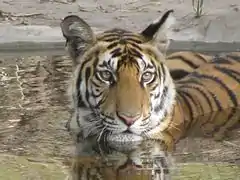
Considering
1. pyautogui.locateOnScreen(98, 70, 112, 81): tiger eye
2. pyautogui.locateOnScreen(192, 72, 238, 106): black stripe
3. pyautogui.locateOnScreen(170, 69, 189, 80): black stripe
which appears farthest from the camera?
pyautogui.locateOnScreen(170, 69, 189, 80): black stripe

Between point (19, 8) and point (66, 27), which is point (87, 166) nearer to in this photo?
point (66, 27)

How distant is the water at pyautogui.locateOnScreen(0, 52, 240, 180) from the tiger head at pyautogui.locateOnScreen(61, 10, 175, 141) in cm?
14

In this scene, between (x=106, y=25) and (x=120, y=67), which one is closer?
(x=120, y=67)

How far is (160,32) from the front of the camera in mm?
5977

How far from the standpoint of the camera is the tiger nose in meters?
5.42

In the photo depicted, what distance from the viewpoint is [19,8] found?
10.3m

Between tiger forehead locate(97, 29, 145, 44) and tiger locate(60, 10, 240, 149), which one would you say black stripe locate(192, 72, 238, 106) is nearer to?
tiger locate(60, 10, 240, 149)

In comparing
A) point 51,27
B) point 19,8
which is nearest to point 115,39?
point 51,27

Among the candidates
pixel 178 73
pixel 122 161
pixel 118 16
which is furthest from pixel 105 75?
pixel 118 16

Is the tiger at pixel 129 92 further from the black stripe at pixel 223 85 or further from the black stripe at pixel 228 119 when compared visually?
the black stripe at pixel 223 85

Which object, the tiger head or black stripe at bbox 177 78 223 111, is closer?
the tiger head

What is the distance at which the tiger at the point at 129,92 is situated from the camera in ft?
18.2

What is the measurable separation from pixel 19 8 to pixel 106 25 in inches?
43.3

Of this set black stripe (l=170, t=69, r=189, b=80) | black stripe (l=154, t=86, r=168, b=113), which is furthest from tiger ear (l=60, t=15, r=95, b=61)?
black stripe (l=170, t=69, r=189, b=80)
